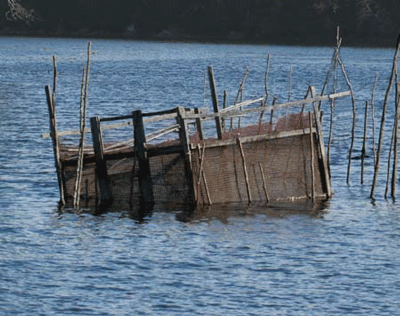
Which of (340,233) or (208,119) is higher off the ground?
(208,119)

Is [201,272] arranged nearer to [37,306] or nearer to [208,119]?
[37,306]

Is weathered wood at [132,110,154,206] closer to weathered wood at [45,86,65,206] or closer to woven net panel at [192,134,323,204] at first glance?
woven net panel at [192,134,323,204]

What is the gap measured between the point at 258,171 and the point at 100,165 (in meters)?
4.39

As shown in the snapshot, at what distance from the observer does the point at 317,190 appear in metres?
34.1

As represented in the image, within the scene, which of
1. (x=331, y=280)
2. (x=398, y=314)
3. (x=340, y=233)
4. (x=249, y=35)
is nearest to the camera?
(x=398, y=314)

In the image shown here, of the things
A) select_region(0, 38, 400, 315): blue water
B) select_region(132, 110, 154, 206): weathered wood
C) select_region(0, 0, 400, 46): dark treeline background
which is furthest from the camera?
select_region(0, 0, 400, 46): dark treeline background

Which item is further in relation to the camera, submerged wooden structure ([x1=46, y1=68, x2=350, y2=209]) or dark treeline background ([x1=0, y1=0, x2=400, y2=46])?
dark treeline background ([x1=0, y1=0, x2=400, y2=46])

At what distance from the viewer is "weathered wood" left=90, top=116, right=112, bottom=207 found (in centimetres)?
3188

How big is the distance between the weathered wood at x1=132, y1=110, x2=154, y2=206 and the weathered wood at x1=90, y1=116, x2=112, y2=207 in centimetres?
95

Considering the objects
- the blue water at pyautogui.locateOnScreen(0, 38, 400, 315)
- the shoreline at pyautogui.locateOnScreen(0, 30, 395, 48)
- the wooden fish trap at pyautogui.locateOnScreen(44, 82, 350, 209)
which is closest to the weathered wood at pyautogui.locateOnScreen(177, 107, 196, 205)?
the wooden fish trap at pyautogui.locateOnScreen(44, 82, 350, 209)

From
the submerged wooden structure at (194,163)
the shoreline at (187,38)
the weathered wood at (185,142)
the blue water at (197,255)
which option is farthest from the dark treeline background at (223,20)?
the weathered wood at (185,142)

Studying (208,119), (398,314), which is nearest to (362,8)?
(208,119)

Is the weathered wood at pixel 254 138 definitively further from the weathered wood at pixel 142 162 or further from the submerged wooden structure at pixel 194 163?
the weathered wood at pixel 142 162

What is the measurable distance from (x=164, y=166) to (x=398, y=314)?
34.6 ft
